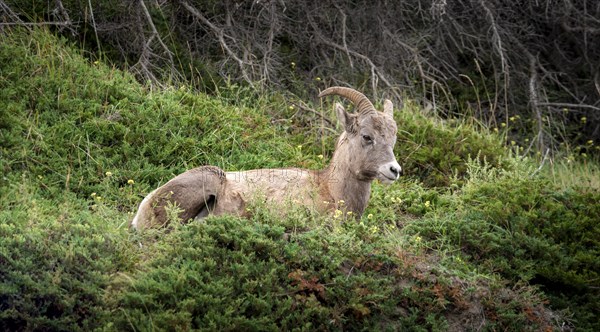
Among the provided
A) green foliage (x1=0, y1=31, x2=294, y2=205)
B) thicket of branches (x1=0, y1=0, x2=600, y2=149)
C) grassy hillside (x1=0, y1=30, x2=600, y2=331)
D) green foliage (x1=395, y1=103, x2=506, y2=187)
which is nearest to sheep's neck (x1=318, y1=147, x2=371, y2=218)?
grassy hillside (x1=0, y1=30, x2=600, y2=331)

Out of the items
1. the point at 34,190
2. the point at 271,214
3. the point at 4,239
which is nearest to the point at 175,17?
the point at 34,190

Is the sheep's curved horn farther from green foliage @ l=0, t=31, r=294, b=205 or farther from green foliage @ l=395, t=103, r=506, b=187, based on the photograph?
green foliage @ l=395, t=103, r=506, b=187

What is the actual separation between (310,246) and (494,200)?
244 centimetres

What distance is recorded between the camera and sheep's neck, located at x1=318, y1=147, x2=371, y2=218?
8.85 meters

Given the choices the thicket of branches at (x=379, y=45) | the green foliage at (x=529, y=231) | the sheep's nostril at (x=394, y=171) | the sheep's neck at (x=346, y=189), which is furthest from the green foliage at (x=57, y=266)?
the thicket of branches at (x=379, y=45)

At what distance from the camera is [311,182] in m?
8.86

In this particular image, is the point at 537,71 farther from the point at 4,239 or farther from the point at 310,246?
the point at 4,239

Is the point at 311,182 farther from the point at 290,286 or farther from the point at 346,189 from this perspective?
the point at 290,286

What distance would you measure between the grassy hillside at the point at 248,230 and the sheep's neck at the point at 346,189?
0.26 metres

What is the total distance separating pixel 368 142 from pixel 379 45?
4.36 meters

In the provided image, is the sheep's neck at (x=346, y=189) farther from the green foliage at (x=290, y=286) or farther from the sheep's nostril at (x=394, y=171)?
the green foliage at (x=290, y=286)

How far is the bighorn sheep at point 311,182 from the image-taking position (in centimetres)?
816

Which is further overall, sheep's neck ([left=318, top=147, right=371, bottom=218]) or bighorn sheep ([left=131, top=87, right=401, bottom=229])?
sheep's neck ([left=318, top=147, right=371, bottom=218])

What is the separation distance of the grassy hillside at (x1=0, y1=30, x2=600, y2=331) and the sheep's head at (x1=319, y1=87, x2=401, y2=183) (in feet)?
1.66
